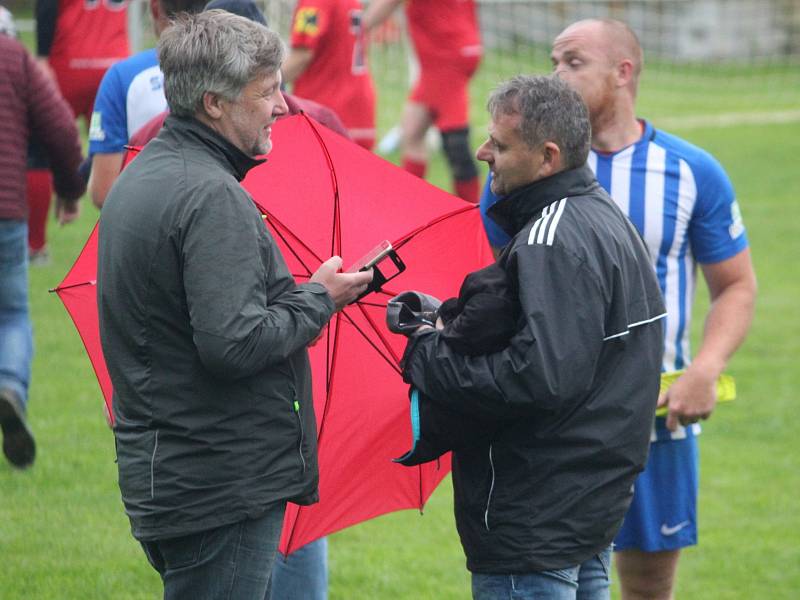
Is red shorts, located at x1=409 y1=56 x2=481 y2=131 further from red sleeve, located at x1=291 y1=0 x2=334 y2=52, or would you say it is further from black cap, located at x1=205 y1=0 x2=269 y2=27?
black cap, located at x1=205 y1=0 x2=269 y2=27

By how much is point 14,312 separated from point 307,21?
3.51m

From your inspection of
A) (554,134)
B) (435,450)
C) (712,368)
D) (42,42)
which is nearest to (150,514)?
(435,450)

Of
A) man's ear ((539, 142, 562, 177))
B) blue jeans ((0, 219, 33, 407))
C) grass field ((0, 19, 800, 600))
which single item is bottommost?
grass field ((0, 19, 800, 600))

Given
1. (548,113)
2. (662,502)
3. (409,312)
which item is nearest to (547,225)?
(548,113)

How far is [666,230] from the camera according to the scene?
4.01 m

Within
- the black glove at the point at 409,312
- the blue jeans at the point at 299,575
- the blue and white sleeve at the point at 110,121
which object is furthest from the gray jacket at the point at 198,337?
the blue and white sleeve at the point at 110,121

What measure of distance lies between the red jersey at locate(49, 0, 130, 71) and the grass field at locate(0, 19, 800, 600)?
1.84 m

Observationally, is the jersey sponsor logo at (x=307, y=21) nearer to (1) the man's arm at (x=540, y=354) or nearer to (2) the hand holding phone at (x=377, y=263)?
(2) the hand holding phone at (x=377, y=263)

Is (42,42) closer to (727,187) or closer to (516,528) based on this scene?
(727,187)

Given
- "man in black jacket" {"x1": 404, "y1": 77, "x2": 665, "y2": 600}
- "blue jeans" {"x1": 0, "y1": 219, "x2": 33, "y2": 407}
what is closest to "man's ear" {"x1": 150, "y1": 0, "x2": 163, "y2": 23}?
"blue jeans" {"x1": 0, "y1": 219, "x2": 33, "y2": 407}

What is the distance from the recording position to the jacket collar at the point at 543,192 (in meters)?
3.03

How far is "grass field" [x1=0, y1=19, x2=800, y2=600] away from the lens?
16.2ft

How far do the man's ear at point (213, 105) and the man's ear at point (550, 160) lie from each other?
2.42 feet

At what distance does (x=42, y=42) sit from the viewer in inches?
358
